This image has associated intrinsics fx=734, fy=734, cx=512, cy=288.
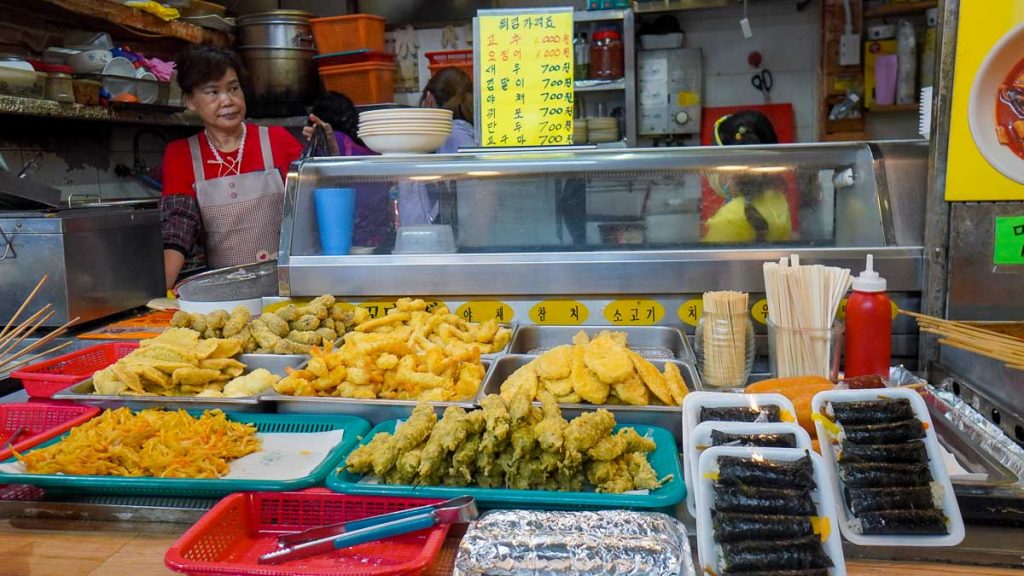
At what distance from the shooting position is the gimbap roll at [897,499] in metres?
1.37

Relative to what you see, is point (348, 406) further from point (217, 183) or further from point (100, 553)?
point (217, 183)

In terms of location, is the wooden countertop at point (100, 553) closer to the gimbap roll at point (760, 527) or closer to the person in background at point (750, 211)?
the gimbap roll at point (760, 527)

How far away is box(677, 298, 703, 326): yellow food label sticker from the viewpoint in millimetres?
2541

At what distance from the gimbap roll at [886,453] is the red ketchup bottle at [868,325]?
605 mm

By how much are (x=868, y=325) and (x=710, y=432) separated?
787 mm

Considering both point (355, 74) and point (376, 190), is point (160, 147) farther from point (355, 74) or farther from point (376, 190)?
point (376, 190)

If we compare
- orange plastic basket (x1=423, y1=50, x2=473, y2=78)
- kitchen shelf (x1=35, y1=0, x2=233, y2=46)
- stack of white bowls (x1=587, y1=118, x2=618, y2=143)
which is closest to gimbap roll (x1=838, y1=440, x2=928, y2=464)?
kitchen shelf (x1=35, y1=0, x2=233, y2=46)

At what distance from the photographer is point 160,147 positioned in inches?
241

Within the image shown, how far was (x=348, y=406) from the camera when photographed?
1.98 meters

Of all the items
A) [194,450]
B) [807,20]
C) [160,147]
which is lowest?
[194,450]

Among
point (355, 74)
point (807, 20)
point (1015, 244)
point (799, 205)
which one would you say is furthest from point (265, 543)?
point (807, 20)

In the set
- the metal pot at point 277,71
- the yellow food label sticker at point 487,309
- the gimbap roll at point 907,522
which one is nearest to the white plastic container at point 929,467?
the gimbap roll at point 907,522

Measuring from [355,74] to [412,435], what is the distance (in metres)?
5.18

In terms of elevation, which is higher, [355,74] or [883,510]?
[355,74]
